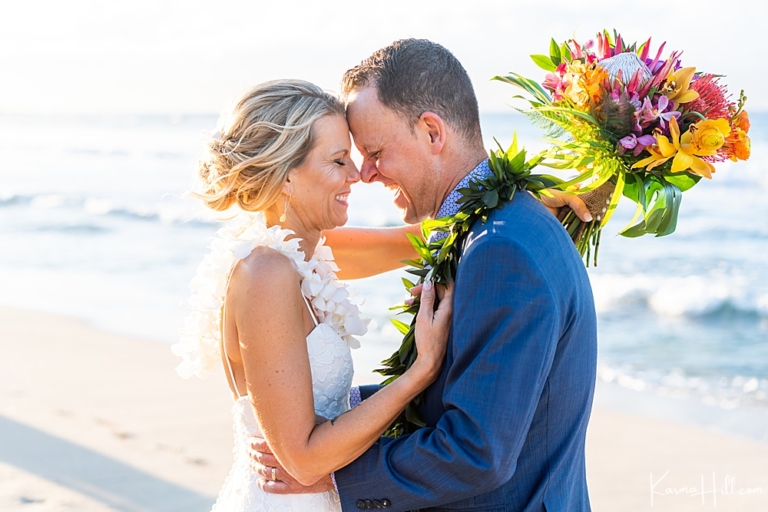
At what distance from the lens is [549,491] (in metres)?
2.68

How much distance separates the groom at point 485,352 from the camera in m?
2.49

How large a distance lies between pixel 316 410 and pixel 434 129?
1.06m

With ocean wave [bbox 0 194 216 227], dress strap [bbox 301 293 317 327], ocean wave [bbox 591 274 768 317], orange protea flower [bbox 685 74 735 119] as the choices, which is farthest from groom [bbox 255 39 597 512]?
ocean wave [bbox 0 194 216 227]

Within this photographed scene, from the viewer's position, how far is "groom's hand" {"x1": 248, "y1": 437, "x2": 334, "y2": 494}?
2992mm

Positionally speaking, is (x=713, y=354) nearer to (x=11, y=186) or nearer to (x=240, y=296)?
(x=240, y=296)

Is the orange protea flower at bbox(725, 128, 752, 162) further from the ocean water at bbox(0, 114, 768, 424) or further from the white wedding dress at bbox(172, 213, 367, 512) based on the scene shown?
the ocean water at bbox(0, 114, 768, 424)

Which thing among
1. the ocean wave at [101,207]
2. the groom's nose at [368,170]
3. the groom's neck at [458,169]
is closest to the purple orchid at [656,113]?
the groom's neck at [458,169]

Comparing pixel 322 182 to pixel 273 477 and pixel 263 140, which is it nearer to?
pixel 263 140

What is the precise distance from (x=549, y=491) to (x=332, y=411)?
843mm

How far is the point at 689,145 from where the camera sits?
9.25 feet

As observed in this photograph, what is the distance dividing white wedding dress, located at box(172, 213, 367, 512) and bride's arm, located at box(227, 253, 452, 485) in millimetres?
158

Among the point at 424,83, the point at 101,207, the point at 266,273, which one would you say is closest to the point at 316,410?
the point at 266,273

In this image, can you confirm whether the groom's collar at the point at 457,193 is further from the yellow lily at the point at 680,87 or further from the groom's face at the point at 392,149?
the yellow lily at the point at 680,87

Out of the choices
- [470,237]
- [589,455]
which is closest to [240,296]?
[470,237]
